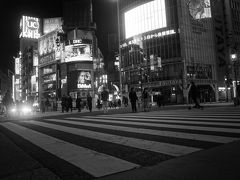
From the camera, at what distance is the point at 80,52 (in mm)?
68688

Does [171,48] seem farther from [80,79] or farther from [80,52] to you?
[80,79]

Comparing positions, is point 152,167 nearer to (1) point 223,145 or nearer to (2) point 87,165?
(2) point 87,165

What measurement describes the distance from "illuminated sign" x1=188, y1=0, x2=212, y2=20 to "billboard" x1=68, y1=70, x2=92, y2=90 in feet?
116

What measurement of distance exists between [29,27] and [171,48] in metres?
83.2

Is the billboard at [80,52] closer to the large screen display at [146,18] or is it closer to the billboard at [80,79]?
the billboard at [80,79]

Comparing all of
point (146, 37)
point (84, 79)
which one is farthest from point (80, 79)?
point (146, 37)

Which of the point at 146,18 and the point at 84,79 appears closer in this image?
the point at 146,18

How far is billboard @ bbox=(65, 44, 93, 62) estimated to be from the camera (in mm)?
68438

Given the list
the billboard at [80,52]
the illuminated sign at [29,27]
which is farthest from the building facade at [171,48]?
the illuminated sign at [29,27]

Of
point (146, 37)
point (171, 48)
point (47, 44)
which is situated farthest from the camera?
point (47, 44)

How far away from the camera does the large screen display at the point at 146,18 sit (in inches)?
2347

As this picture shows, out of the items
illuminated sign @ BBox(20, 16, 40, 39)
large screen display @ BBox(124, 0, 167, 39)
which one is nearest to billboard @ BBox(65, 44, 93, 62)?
large screen display @ BBox(124, 0, 167, 39)

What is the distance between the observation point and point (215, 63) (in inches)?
2507

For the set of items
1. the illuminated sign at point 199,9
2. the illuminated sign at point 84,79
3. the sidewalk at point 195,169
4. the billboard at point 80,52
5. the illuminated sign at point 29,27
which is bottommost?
the sidewalk at point 195,169
